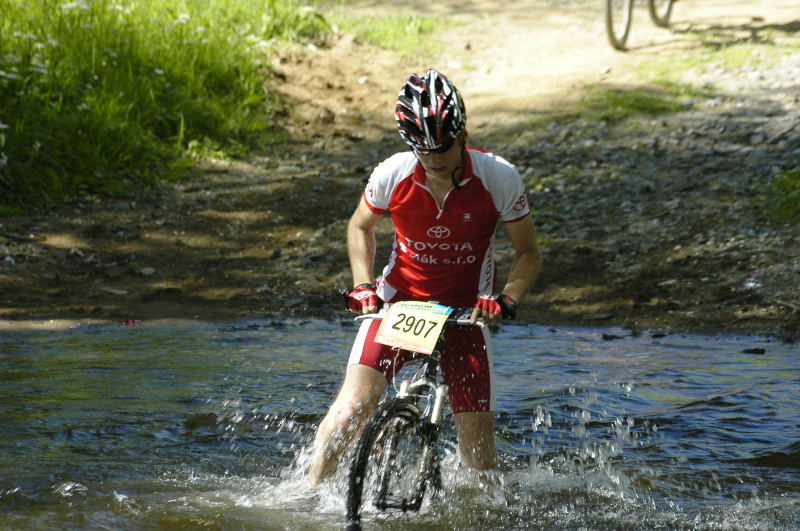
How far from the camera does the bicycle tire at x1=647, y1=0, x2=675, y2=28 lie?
1530 cm

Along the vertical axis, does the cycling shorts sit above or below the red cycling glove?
below

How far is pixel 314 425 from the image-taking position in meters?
5.96

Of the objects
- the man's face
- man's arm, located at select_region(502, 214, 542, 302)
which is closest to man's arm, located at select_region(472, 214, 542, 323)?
man's arm, located at select_region(502, 214, 542, 302)

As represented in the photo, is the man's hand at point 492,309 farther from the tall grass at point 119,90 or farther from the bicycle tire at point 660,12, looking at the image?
the bicycle tire at point 660,12

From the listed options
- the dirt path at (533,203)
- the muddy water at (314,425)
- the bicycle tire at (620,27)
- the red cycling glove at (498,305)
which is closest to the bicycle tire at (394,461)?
the muddy water at (314,425)

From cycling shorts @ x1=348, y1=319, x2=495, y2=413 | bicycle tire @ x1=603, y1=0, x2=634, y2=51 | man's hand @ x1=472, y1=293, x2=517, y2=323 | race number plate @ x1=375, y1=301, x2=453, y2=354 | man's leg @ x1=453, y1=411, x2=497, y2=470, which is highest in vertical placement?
bicycle tire @ x1=603, y1=0, x2=634, y2=51

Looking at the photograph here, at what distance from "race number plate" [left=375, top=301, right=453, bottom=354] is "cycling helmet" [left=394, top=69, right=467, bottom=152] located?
647 mm

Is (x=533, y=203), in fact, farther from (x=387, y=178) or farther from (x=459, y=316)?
(x=459, y=316)

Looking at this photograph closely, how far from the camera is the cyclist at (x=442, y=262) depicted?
165 inches

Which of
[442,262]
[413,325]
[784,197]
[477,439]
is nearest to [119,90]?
[784,197]

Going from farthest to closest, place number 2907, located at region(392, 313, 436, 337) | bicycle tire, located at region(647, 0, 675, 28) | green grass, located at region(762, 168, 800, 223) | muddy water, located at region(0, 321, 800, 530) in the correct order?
bicycle tire, located at region(647, 0, 675, 28), green grass, located at region(762, 168, 800, 223), muddy water, located at region(0, 321, 800, 530), number 2907, located at region(392, 313, 436, 337)

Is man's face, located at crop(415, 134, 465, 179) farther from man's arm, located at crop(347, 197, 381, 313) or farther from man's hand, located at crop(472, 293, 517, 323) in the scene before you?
man's hand, located at crop(472, 293, 517, 323)

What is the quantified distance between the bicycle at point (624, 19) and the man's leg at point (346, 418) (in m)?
10.4

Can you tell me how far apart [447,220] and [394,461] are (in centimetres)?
108
